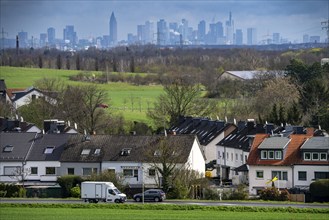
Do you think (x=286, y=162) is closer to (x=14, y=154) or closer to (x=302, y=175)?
(x=302, y=175)

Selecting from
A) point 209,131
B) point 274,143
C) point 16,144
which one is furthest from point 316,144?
point 209,131

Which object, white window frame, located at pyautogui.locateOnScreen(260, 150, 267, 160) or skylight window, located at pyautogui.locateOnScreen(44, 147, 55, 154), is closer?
white window frame, located at pyautogui.locateOnScreen(260, 150, 267, 160)

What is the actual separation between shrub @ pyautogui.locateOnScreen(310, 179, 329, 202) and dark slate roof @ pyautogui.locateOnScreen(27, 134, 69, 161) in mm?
16480

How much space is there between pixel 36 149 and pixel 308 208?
23.8m

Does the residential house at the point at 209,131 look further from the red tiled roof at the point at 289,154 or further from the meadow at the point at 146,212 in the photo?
the meadow at the point at 146,212

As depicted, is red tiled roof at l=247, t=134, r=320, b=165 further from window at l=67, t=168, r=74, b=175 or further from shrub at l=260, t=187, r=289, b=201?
window at l=67, t=168, r=74, b=175

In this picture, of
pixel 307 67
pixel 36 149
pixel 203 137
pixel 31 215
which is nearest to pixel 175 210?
pixel 31 215

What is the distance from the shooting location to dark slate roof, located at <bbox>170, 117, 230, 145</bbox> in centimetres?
7894

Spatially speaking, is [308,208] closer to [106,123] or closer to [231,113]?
[106,123]

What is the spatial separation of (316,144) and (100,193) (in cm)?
1596

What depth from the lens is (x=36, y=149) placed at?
2547 inches

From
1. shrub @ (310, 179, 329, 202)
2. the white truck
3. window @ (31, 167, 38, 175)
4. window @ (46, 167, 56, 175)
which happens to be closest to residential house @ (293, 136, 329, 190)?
shrub @ (310, 179, 329, 202)

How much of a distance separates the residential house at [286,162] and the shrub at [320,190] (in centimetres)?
417

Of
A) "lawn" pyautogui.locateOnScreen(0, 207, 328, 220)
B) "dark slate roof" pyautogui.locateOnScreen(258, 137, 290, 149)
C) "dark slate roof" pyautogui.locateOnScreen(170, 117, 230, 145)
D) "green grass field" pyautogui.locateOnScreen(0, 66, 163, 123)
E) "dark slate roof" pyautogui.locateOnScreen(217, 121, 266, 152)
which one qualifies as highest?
"green grass field" pyautogui.locateOnScreen(0, 66, 163, 123)
